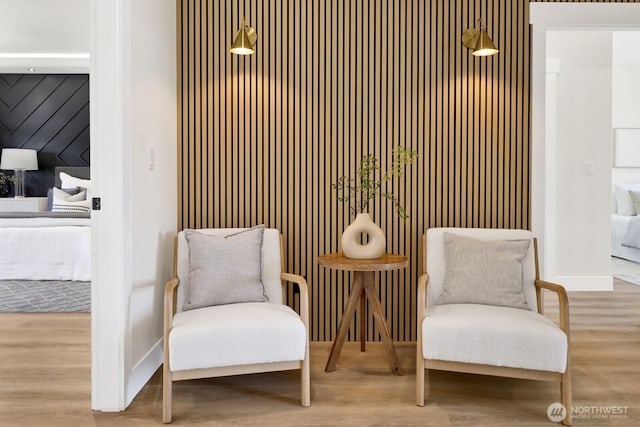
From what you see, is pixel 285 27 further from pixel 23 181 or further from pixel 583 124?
pixel 23 181

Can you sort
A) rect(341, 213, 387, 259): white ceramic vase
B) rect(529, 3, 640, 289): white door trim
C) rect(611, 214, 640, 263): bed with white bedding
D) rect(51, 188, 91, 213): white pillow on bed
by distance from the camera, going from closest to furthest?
rect(341, 213, 387, 259): white ceramic vase → rect(529, 3, 640, 289): white door trim → rect(51, 188, 91, 213): white pillow on bed → rect(611, 214, 640, 263): bed with white bedding

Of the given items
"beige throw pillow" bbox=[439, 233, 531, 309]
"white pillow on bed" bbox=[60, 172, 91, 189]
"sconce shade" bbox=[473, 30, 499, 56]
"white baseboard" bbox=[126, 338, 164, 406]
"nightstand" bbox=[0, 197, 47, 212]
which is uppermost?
"sconce shade" bbox=[473, 30, 499, 56]

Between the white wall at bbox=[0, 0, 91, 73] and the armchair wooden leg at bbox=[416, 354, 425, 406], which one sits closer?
the armchair wooden leg at bbox=[416, 354, 425, 406]

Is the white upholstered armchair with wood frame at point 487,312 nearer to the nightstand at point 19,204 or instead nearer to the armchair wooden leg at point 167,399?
the armchair wooden leg at point 167,399

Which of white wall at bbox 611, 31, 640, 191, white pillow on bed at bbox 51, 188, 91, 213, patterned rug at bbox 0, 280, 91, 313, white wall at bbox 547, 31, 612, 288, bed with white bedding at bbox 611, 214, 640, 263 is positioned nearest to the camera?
patterned rug at bbox 0, 280, 91, 313

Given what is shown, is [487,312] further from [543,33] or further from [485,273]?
[543,33]

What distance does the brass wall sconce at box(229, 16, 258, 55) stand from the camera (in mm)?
3126

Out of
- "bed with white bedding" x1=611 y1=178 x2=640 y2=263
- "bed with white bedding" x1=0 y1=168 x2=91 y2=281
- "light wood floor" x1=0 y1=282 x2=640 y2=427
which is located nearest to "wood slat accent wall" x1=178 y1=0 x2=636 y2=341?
"light wood floor" x1=0 y1=282 x2=640 y2=427

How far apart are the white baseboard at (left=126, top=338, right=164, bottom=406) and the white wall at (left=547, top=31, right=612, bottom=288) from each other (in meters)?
4.16

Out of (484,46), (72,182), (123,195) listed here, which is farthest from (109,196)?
(72,182)

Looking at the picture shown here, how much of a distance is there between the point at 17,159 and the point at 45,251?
2302mm

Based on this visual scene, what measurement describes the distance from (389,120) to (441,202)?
25.3 inches

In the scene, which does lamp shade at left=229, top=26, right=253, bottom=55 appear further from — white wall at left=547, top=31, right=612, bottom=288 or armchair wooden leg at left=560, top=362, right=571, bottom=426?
white wall at left=547, top=31, right=612, bottom=288

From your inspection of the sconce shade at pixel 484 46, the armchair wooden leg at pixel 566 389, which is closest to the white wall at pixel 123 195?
the sconce shade at pixel 484 46
